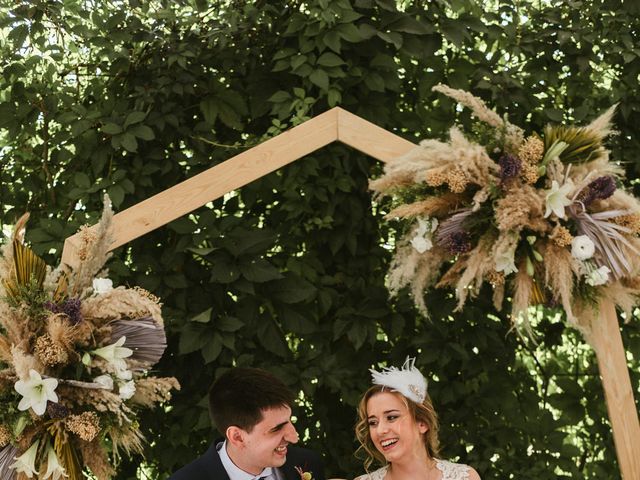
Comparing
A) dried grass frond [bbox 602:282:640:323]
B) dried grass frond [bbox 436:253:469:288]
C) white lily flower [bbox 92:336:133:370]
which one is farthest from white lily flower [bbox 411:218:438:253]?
white lily flower [bbox 92:336:133:370]

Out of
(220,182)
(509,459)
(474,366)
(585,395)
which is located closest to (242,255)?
(220,182)

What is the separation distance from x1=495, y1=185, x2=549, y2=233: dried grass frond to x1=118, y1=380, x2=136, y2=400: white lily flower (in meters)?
1.20

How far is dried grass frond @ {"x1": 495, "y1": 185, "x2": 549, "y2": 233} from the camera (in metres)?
3.11

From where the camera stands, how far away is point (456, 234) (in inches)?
127

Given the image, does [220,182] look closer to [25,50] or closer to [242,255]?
[242,255]

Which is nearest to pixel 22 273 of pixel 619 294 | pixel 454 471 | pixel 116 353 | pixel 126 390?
pixel 116 353

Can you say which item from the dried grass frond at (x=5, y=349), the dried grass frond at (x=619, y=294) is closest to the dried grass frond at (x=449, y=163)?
the dried grass frond at (x=619, y=294)

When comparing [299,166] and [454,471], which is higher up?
[299,166]

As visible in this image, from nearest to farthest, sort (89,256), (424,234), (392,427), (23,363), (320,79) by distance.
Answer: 1. (23,363)
2. (89,256)
3. (424,234)
4. (392,427)
5. (320,79)

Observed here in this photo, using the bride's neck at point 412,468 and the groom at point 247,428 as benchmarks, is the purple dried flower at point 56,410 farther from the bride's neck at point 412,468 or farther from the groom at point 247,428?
the bride's neck at point 412,468

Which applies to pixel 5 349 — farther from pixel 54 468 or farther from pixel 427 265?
pixel 427 265

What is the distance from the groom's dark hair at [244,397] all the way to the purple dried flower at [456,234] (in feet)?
2.54

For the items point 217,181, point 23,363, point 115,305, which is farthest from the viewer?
point 217,181

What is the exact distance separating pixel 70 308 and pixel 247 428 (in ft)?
2.37
